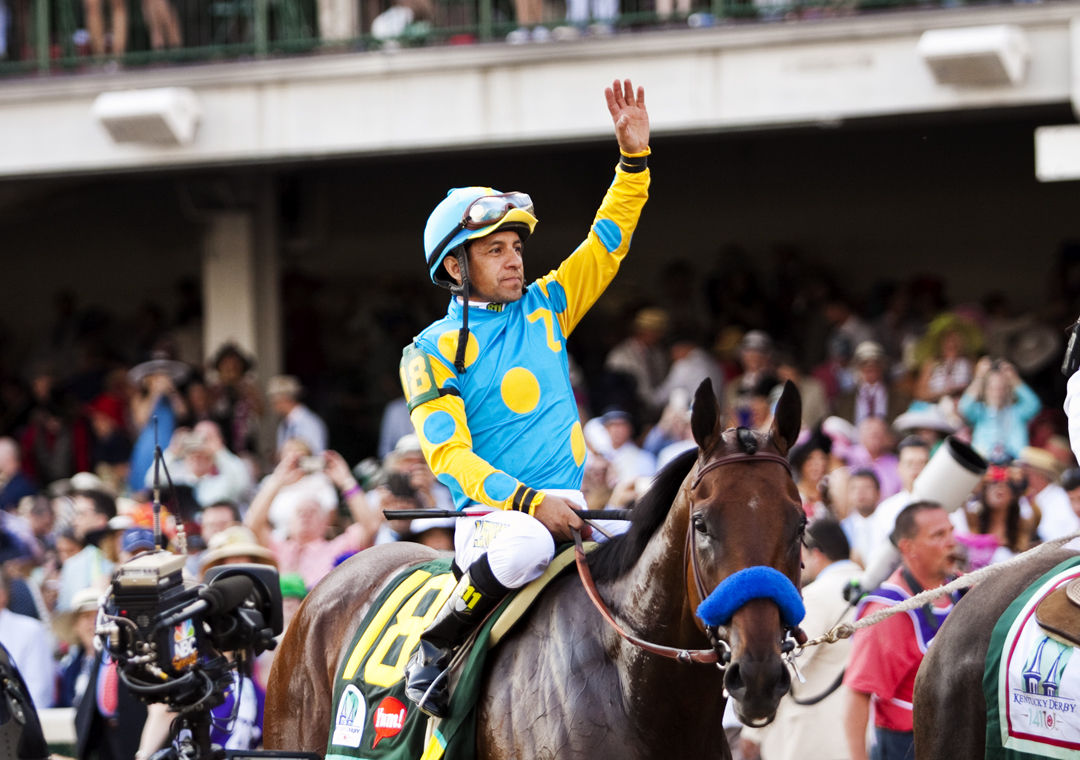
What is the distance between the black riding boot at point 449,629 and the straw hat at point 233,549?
8.90 feet

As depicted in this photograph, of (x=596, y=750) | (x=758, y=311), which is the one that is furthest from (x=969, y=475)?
(x=758, y=311)

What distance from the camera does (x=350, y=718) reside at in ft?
16.2

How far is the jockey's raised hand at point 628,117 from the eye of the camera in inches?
187

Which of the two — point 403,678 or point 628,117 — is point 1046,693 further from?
point 628,117

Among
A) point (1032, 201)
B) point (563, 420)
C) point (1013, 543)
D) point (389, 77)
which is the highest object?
point (389, 77)

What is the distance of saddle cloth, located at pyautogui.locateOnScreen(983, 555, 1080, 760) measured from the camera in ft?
14.3

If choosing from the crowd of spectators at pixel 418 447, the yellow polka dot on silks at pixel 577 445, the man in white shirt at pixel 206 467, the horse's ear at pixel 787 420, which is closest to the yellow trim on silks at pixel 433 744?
the yellow polka dot on silks at pixel 577 445

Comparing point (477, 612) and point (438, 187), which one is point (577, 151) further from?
point (477, 612)

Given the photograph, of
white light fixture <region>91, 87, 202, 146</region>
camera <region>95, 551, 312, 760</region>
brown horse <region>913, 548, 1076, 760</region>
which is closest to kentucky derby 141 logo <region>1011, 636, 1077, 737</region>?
brown horse <region>913, 548, 1076, 760</region>

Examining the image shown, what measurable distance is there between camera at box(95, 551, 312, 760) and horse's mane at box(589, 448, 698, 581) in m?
1.34

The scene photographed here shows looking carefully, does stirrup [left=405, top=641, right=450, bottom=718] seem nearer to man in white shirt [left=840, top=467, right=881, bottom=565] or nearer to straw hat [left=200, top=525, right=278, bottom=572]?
straw hat [left=200, top=525, right=278, bottom=572]

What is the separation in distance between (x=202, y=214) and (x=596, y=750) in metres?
10.7

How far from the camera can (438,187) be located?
1546cm

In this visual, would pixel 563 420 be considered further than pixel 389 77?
No
